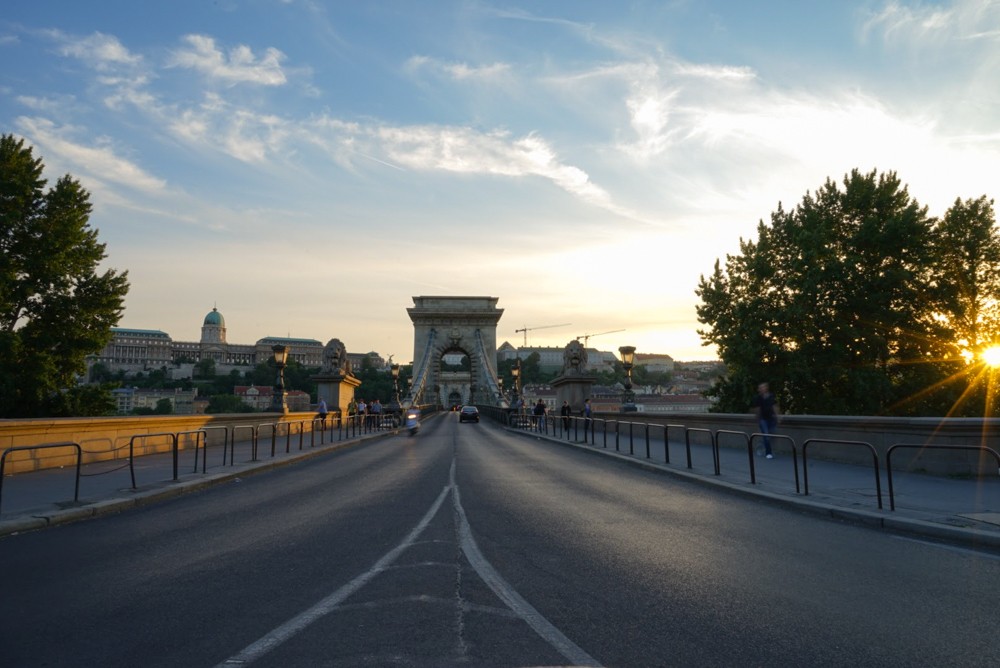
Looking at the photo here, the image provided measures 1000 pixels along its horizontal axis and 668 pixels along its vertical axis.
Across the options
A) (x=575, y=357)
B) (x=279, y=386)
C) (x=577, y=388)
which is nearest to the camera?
(x=279, y=386)

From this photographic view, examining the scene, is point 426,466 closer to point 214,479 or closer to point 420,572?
point 214,479

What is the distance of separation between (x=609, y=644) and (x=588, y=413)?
2628 cm

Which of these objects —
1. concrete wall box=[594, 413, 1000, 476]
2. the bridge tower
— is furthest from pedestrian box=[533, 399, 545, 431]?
the bridge tower

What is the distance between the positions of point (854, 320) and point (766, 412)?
800 inches

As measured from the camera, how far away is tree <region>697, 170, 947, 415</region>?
31812mm

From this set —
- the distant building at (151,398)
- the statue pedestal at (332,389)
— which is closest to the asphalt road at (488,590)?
the statue pedestal at (332,389)

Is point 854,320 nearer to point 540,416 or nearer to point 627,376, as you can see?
point 627,376

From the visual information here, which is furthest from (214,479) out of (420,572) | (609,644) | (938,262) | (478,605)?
(938,262)

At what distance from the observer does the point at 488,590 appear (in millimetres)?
5332

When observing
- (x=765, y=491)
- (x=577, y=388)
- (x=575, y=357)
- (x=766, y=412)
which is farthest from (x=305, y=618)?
(x=575, y=357)

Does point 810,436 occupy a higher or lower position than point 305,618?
higher

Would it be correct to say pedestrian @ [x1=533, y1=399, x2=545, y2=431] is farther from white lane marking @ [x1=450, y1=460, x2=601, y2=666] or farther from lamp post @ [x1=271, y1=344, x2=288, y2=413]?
white lane marking @ [x1=450, y1=460, x2=601, y2=666]

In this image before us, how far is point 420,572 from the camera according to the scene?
5902 millimetres

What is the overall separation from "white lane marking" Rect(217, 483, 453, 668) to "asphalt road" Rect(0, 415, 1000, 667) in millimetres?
20
